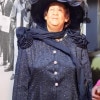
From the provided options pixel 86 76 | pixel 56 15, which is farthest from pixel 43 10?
pixel 86 76

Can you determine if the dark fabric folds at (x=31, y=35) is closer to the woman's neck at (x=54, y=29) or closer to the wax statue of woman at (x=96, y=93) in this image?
the woman's neck at (x=54, y=29)

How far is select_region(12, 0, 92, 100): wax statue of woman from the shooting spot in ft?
3.61

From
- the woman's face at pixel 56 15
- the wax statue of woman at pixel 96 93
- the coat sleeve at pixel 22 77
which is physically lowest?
the wax statue of woman at pixel 96 93

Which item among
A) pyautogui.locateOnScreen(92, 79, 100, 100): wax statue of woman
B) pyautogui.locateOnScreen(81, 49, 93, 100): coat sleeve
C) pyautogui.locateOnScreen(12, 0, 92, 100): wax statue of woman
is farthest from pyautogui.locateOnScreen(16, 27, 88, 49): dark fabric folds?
pyautogui.locateOnScreen(92, 79, 100, 100): wax statue of woman

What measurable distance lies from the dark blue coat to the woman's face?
0.32 ft

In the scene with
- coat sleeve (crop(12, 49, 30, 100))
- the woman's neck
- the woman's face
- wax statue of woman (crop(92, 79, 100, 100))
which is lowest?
wax statue of woman (crop(92, 79, 100, 100))

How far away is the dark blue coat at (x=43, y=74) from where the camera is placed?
1.10 metres

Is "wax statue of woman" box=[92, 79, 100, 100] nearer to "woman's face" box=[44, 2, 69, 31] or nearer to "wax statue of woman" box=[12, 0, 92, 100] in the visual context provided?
"wax statue of woman" box=[12, 0, 92, 100]

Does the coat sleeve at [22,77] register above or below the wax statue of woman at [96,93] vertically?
above

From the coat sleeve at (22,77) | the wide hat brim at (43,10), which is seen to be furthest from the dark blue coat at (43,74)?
the wide hat brim at (43,10)

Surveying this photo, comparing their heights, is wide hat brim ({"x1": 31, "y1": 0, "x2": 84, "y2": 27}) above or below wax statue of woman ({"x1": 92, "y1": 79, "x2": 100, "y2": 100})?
above

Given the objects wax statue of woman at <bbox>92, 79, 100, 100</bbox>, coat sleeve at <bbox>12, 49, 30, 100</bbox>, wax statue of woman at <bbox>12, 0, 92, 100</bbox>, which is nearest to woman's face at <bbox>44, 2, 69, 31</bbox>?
wax statue of woman at <bbox>12, 0, 92, 100</bbox>

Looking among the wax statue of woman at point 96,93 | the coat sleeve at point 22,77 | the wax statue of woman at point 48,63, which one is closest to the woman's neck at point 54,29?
the wax statue of woman at point 48,63

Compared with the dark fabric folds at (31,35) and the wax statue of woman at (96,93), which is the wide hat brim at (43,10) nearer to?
the dark fabric folds at (31,35)
